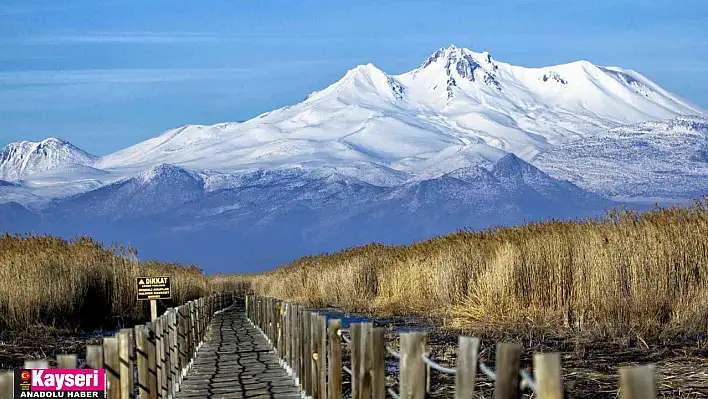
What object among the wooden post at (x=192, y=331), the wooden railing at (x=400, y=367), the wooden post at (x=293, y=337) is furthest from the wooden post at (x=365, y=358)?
the wooden post at (x=192, y=331)

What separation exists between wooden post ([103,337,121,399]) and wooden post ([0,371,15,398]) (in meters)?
2.36

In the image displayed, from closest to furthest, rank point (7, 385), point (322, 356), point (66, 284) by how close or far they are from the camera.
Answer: point (7, 385) → point (322, 356) → point (66, 284)

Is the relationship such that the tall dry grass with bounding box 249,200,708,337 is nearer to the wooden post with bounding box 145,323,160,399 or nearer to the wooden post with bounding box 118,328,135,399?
the wooden post with bounding box 145,323,160,399

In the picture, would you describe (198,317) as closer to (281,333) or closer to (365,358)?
(281,333)

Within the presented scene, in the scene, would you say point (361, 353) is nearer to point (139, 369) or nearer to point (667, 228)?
point (139, 369)

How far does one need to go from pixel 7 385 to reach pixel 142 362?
5252 mm

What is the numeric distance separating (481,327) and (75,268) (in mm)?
10602

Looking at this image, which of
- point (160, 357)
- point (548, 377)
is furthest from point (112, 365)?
point (548, 377)

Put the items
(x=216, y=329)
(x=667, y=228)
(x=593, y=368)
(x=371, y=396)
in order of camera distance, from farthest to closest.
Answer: (x=216, y=329)
(x=667, y=228)
(x=593, y=368)
(x=371, y=396)

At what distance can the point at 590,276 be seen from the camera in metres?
19.6

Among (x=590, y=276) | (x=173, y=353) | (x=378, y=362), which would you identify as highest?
(x=590, y=276)

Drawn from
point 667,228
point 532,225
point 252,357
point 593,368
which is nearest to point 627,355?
point 593,368

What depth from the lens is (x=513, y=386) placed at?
6.01 metres

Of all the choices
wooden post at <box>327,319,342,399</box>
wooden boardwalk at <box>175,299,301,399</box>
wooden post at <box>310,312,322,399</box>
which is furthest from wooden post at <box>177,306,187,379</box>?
wooden post at <box>327,319,342,399</box>
